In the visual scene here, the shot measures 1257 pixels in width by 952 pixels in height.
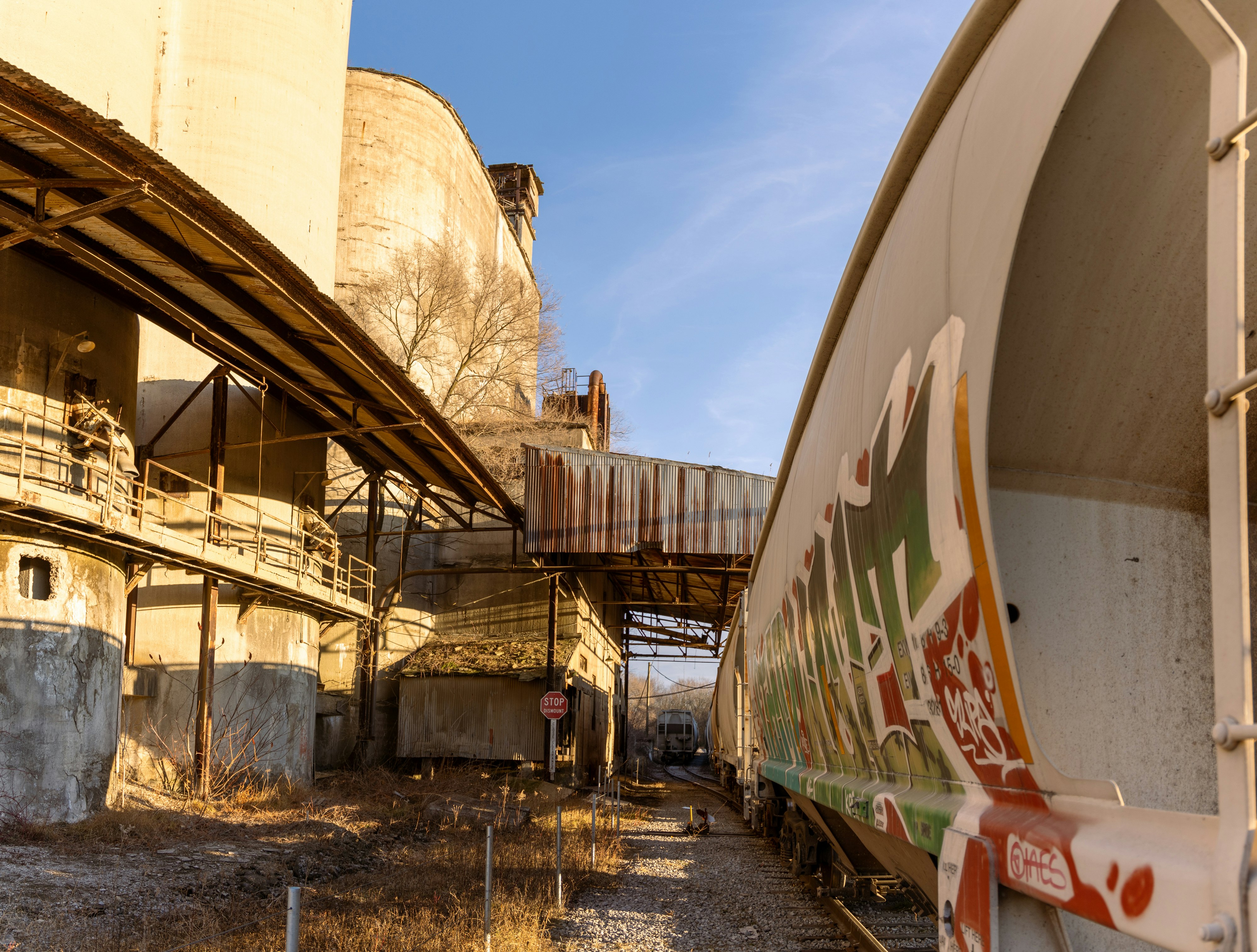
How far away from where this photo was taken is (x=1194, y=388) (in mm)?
3348

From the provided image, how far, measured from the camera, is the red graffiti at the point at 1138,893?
7.28 feet

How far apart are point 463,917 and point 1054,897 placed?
873 cm

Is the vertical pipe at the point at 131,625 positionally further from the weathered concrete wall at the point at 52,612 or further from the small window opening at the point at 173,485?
the weathered concrete wall at the point at 52,612

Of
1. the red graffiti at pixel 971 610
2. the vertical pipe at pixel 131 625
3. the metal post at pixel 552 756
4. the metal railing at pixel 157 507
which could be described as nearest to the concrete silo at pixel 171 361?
the vertical pipe at pixel 131 625

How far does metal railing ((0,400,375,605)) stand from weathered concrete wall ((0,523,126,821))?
975 mm

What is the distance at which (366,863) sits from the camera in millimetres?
14875

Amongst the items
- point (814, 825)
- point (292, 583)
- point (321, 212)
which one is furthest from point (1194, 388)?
point (321, 212)

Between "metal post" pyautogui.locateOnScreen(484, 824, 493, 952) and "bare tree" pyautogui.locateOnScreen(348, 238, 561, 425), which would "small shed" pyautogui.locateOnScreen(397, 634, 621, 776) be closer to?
"bare tree" pyautogui.locateOnScreen(348, 238, 561, 425)

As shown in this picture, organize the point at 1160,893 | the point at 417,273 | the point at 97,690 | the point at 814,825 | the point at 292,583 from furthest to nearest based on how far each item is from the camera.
Answer: the point at 417,273
the point at 292,583
the point at 97,690
the point at 814,825
the point at 1160,893

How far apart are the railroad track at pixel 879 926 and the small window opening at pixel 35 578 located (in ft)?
39.4

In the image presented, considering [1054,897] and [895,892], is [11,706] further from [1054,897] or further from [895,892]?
[1054,897]

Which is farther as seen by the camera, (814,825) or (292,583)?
(292,583)

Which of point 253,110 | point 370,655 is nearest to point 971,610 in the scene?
point 370,655

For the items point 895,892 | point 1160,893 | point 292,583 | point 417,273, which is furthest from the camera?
point 417,273
